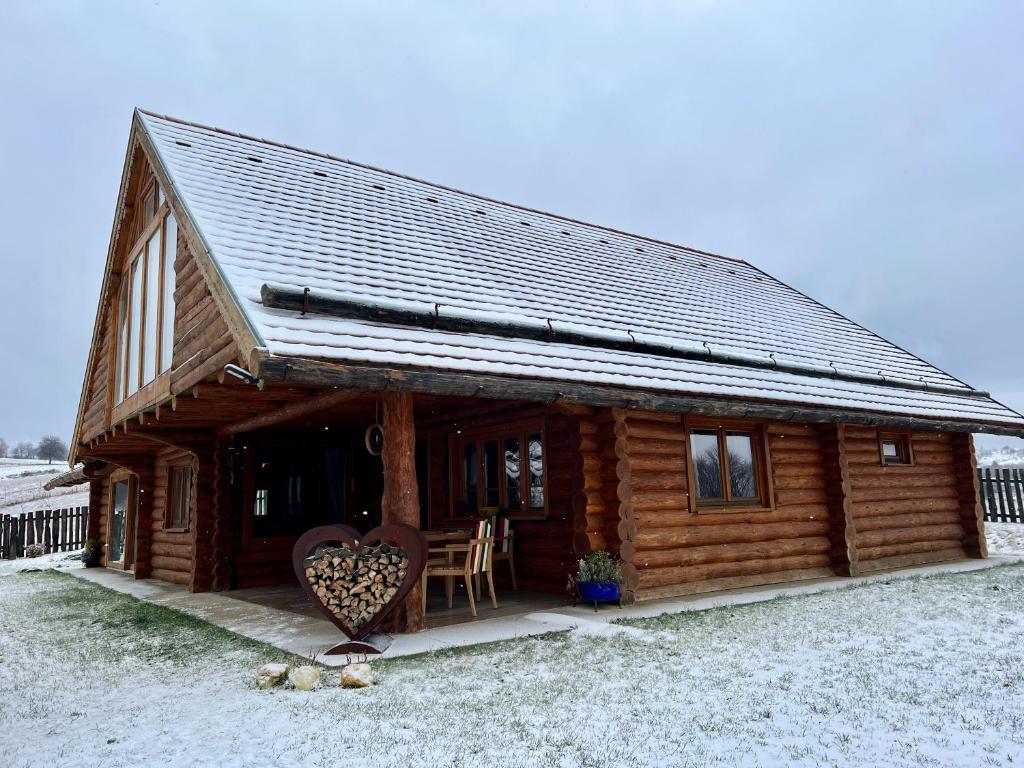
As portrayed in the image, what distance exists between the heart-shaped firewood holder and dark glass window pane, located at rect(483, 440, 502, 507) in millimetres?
3597

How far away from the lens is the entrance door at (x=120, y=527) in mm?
13898

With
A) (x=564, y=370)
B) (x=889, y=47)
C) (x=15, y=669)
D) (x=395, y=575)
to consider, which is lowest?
(x=15, y=669)

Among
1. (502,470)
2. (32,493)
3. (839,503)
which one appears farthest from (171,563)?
(32,493)

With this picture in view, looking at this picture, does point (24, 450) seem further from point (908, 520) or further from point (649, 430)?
point (908, 520)

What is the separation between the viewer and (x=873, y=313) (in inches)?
6929

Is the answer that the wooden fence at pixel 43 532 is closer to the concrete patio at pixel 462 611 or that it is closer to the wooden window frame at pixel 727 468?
the concrete patio at pixel 462 611

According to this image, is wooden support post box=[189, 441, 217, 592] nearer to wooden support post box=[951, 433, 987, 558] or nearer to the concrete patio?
the concrete patio

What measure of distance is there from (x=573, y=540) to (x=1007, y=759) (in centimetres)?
485

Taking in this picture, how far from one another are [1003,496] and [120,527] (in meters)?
19.3

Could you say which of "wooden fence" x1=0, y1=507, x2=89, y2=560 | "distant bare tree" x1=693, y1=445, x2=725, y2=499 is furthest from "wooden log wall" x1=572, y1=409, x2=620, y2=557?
"wooden fence" x1=0, y1=507, x2=89, y2=560

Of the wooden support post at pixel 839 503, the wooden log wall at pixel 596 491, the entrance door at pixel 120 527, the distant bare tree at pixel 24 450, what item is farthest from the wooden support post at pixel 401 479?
the distant bare tree at pixel 24 450

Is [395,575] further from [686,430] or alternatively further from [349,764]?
[686,430]

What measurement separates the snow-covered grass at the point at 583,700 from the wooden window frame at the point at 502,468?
8.77 ft

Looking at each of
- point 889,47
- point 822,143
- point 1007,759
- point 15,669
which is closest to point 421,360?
point 15,669
